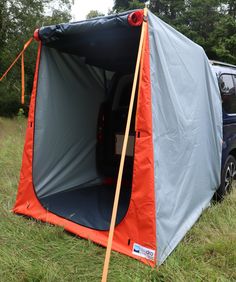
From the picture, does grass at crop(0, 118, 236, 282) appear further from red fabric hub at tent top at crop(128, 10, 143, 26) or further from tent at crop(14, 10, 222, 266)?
red fabric hub at tent top at crop(128, 10, 143, 26)

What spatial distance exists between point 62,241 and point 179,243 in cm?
109

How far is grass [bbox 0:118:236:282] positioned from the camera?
2611 mm

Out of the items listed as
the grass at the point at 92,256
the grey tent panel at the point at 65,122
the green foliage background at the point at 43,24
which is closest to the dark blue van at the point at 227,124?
the grass at the point at 92,256

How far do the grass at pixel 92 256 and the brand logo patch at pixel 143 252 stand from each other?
0.08 metres

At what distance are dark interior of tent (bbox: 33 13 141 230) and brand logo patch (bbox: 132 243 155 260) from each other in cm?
49

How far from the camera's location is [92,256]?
2.93 metres

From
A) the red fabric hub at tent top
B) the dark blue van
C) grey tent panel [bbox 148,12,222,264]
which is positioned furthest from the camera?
the dark blue van

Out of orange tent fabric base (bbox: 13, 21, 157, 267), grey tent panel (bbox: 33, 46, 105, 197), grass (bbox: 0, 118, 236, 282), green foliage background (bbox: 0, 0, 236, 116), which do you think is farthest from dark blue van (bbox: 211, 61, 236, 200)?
green foliage background (bbox: 0, 0, 236, 116)

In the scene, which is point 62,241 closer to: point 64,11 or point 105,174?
point 105,174

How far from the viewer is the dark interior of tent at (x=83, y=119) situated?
3596 millimetres

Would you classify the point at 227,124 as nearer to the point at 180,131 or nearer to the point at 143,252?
the point at 180,131

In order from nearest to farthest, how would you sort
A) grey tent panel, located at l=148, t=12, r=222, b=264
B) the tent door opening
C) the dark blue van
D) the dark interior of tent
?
grey tent panel, located at l=148, t=12, r=222, b=264 → the dark interior of tent → the tent door opening → the dark blue van

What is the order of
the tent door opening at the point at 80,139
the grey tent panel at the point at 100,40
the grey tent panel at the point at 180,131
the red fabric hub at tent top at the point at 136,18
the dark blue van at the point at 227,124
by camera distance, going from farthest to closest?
the dark blue van at the point at 227,124 → the tent door opening at the point at 80,139 → the grey tent panel at the point at 100,40 → the grey tent panel at the point at 180,131 → the red fabric hub at tent top at the point at 136,18

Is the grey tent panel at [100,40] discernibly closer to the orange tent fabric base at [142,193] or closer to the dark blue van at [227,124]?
the orange tent fabric base at [142,193]
